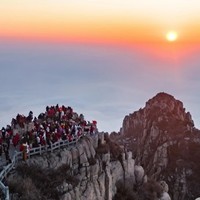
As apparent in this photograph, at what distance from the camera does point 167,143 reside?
92688 mm

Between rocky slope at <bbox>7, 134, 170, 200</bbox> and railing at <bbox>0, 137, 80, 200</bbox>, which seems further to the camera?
rocky slope at <bbox>7, 134, 170, 200</bbox>

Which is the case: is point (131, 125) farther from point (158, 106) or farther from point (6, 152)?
point (6, 152)

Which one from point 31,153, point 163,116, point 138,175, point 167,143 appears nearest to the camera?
point 31,153

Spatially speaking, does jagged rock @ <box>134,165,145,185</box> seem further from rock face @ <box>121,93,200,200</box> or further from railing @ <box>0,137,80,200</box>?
rock face @ <box>121,93,200,200</box>

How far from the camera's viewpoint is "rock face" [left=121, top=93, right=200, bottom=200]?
84688 millimetres

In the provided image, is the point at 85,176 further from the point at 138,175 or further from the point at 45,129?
the point at 138,175

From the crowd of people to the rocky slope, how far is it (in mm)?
933

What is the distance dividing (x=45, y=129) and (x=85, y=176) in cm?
431

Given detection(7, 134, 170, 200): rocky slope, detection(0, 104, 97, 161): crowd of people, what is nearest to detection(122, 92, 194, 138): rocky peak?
detection(7, 134, 170, 200): rocky slope

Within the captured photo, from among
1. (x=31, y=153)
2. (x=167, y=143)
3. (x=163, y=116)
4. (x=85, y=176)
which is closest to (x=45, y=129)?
(x=31, y=153)

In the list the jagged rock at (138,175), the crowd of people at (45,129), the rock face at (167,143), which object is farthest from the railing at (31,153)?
the rock face at (167,143)

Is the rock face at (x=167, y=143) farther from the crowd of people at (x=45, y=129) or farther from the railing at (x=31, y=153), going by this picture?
the railing at (x=31, y=153)

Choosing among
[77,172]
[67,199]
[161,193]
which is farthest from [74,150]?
[161,193]

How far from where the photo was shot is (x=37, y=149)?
3456cm
